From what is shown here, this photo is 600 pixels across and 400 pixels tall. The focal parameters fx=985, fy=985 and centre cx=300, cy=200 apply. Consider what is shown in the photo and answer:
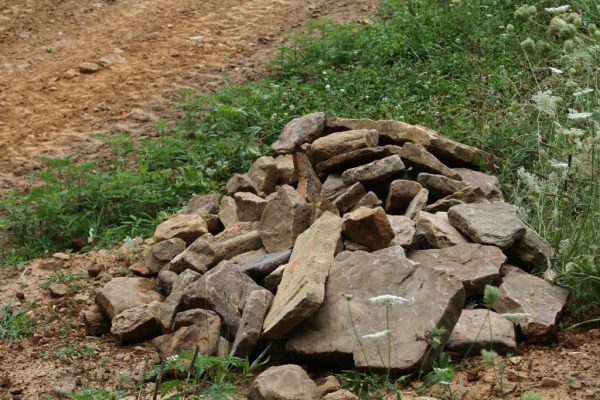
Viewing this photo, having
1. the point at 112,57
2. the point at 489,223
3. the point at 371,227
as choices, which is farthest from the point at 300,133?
the point at 112,57

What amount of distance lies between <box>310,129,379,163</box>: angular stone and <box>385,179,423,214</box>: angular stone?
16.8 inches

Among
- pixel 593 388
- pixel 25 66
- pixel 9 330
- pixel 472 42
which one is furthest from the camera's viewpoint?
pixel 25 66

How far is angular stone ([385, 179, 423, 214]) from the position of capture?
17.6 ft

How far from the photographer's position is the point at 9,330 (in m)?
5.06

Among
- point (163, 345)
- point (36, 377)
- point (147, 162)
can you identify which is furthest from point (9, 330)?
point (147, 162)

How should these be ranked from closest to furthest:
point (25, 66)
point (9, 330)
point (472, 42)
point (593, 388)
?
1. point (593, 388)
2. point (9, 330)
3. point (472, 42)
4. point (25, 66)

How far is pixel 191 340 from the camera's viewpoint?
446cm

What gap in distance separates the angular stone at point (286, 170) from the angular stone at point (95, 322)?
145 cm

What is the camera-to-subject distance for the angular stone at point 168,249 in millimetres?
5426

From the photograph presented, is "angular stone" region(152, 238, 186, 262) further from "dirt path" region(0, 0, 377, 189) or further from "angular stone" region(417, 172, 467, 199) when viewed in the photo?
"dirt path" region(0, 0, 377, 189)

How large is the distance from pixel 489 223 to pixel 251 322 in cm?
132

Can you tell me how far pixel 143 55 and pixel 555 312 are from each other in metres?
5.36

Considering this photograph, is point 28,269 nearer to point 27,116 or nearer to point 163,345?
point 163,345

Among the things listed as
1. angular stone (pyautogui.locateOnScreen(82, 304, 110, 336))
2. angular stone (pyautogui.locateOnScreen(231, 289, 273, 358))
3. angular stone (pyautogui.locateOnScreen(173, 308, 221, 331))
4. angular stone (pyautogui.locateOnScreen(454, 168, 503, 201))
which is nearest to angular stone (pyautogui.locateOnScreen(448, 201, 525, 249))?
angular stone (pyautogui.locateOnScreen(454, 168, 503, 201))
